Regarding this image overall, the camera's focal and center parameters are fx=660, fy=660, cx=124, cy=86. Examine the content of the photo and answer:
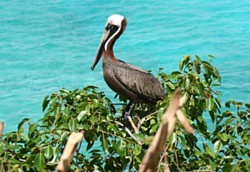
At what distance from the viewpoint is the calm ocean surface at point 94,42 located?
9.05 m

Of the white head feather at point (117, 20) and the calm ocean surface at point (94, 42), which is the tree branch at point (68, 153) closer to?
the white head feather at point (117, 20)

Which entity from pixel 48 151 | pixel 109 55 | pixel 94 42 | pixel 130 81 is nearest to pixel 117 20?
pixel 109 55

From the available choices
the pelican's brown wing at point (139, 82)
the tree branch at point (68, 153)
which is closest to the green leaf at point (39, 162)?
the pelican's brown wing at point (139, 82)

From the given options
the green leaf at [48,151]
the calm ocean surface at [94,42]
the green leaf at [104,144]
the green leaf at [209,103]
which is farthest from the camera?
the calm ocean surface at [94,42]

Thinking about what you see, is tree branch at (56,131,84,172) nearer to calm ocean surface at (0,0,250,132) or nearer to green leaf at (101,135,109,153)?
green leaf at (101,135,109,153)

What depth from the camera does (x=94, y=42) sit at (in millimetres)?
11242

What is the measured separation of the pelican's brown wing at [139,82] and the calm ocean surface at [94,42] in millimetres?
2895

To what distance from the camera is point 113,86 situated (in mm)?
5242

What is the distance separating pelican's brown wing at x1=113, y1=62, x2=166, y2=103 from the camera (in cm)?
502

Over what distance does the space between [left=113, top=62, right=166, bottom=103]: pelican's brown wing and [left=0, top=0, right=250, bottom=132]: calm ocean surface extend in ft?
9.50

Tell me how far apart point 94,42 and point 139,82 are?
19.9ft

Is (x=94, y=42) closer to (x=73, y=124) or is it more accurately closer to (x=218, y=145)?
(x=218, y=145)

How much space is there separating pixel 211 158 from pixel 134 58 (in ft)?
21.6

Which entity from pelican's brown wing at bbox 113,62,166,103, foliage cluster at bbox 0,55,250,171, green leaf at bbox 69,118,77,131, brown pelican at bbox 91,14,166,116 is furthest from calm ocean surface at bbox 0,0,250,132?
green leaf at bbox 69,118,77,131
